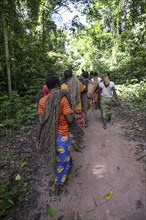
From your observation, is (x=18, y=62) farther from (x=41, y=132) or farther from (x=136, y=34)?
(x=136, y=34)

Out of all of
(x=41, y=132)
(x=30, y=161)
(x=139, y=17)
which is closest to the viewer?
(x=41, y=132)

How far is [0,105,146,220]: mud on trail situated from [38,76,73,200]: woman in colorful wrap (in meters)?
0.37

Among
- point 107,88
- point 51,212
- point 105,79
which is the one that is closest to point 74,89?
point 105,79

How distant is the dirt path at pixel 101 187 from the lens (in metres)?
2.96

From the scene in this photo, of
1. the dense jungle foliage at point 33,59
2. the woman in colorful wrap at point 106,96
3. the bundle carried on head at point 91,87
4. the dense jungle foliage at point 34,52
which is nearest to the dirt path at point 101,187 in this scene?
the dense jungle foliage at point 33,59

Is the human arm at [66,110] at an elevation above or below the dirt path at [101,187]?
above

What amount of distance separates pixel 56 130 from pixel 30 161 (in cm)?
176

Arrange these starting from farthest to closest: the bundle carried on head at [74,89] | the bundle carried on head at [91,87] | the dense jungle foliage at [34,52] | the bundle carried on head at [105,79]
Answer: the dense jungle foliage at [34,52]
the bundle carried on head at [91,87]
the bundle carried on head at [105,79]
the bundle carried on head at [74,89]

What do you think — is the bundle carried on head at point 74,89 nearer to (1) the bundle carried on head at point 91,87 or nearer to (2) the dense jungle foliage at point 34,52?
(1) the bundle carried on head at point 91,87

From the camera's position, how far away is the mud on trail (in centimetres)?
301

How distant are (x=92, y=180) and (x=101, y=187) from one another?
→ 26 centimetres

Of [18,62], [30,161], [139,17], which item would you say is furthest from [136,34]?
[30,161]

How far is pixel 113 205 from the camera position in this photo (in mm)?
3029

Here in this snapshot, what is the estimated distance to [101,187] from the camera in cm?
345
